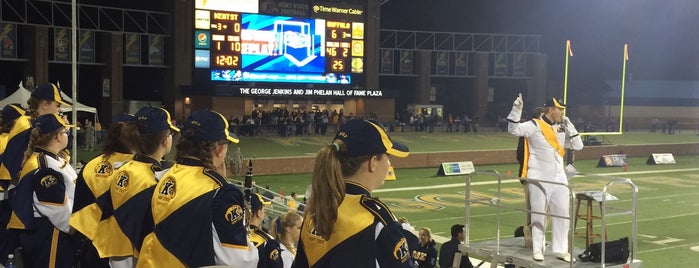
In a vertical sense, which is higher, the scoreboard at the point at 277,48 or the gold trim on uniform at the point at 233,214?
the scoreboard at the point at 277,48

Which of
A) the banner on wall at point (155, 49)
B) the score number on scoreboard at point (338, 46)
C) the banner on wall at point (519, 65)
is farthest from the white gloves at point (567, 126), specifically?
the banner on wall at point (519, 65)

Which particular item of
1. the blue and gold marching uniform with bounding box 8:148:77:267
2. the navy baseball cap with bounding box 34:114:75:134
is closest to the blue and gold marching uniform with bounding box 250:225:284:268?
the blue and gold marching uniform with bounding box 8:148:77:267

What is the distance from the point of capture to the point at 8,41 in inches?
1634

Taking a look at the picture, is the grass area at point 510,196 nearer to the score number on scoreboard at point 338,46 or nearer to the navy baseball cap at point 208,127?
the navy baseball cap at point 208,127

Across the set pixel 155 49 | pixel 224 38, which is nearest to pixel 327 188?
pixel 224 38

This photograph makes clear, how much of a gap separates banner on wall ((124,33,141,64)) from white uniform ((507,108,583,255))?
1604 inches

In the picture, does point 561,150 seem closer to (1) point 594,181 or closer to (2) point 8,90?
(1) point 594,181

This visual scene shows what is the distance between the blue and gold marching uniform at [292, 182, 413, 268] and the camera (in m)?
3.08

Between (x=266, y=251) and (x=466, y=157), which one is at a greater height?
(x=266, y=251)

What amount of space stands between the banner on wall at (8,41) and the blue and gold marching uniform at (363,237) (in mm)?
42646

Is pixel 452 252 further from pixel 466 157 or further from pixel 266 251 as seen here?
pixel 466 157

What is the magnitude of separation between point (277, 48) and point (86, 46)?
11.7m

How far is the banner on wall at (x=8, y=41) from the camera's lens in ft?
135

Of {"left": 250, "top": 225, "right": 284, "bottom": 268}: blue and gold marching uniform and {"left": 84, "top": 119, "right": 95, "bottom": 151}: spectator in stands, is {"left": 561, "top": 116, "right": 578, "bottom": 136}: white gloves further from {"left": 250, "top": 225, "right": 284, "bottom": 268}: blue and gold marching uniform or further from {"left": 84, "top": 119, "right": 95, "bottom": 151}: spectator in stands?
{"left": 84, "top": 119, "right": 95, "bottom": 151}: spectator in stands
